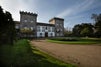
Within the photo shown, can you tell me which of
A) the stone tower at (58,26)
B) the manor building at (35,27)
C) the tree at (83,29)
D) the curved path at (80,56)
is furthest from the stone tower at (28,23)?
the curved path at (80,56)

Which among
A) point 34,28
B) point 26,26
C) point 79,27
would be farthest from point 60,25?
point 26,26

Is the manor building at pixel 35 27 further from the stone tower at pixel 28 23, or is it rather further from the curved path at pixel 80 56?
the curved path at pixel 80 56

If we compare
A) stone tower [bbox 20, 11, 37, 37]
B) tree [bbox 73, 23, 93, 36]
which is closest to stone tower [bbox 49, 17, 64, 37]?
tree [bbox 73, 23, 93, 36]

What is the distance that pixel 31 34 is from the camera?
2079 inches

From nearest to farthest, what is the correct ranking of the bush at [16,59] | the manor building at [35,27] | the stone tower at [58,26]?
the bush at [16,59]
the manor building at [35,27]
the stone tower at [58,26]

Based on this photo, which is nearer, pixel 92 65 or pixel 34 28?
pixel 92 65

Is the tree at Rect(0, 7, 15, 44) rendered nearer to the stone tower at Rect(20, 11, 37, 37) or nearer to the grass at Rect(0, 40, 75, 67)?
the grass at Rect(0, 40, 75, 67)

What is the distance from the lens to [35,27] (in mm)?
54688

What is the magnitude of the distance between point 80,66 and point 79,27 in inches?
2250

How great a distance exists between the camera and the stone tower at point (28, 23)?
167 feet

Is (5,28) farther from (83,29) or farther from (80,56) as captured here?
(83,29)

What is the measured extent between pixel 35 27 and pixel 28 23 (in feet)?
13.0

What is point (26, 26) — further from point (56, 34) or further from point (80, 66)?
point (80, 66)

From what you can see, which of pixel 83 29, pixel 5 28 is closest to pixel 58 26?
pixel 83 29
